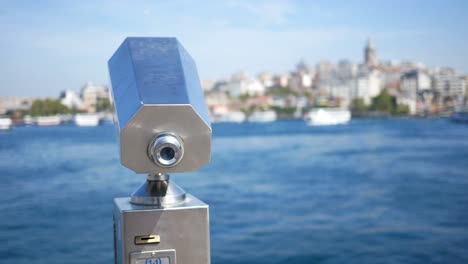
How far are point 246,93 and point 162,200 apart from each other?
70.4 m

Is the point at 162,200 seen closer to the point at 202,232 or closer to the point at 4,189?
the point at 202,232

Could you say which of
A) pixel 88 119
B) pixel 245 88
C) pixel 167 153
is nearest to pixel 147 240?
pixel 167 153

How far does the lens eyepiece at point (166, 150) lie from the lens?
107cm

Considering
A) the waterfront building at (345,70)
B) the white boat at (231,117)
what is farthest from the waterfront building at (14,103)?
the waterfront building at (345,70)

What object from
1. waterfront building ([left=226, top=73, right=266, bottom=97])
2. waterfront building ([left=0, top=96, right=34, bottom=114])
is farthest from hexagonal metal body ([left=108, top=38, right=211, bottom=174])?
waterfront building ([left=226, top=73, right=266, bottom=97])

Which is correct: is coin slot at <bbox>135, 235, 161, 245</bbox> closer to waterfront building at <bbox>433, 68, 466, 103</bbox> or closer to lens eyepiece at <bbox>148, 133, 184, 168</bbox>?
lens eyepiece at <bbox>148, 133, 184, 168</bbox>

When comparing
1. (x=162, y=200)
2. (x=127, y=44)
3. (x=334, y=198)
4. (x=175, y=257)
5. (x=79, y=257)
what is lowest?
(x=334, y=198)

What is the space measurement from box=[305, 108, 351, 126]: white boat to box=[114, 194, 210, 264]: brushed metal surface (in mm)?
60977

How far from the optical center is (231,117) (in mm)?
65375

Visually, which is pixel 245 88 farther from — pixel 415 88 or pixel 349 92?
pixel 415 88

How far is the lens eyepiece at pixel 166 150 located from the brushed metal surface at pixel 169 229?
145 mm

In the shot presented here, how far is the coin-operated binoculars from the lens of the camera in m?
1.07

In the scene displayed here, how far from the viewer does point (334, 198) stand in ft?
37.4

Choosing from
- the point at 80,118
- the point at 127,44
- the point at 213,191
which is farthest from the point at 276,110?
the point at 127,44
